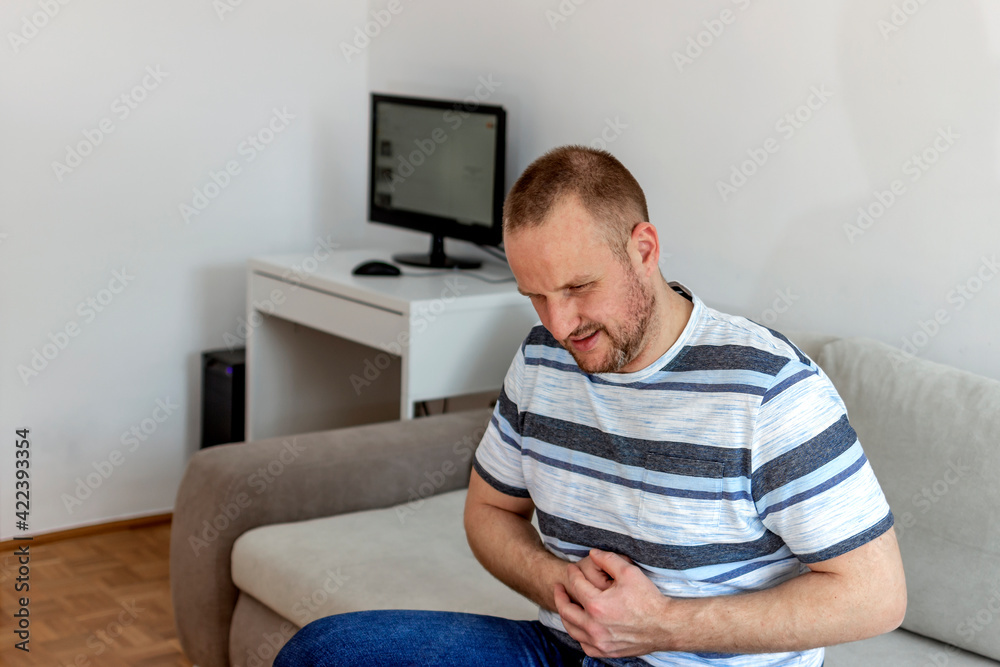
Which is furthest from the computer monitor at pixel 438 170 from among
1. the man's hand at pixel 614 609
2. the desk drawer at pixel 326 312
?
the man's hand at pixel 614 609

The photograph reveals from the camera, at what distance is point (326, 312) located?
2576 millimetres

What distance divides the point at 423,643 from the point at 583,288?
1.57 ft

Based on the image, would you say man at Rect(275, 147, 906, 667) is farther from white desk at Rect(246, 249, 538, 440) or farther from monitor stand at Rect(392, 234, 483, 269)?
monitor stand at Rect(392, 234, 483, 269)

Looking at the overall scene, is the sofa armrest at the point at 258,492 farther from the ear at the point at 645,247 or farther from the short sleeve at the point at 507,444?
the ear at the point at 645,247

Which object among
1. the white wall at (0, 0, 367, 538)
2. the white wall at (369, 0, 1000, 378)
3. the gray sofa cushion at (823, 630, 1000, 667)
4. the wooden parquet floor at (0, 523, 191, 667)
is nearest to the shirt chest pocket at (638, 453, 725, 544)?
the gray sofa cushion at (823, 630, 1000, 667)

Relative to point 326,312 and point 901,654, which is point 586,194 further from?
point 326,312

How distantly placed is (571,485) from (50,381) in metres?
2.09

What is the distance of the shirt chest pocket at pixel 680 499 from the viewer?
1.09 meters

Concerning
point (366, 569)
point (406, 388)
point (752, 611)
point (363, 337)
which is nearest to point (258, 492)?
point (366, 569)

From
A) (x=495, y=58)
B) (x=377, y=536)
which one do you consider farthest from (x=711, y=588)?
(x=495, y=58)

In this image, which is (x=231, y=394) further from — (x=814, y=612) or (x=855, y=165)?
(x=814, y=612)

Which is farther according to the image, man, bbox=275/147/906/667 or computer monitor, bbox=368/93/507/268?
computer monitor, bbox=368/93/507/268

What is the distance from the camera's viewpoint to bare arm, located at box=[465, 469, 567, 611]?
122 cm

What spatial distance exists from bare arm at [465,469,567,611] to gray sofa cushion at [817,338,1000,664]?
0.61 meters
